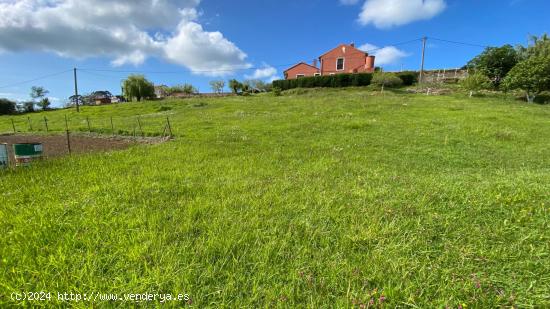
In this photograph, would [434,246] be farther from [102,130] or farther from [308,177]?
[102,130]

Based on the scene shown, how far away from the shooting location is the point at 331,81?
120ft

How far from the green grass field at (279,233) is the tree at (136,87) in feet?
153

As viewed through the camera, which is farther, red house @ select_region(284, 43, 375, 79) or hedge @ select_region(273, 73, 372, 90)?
red house @ select_region(284, 43, 375, 79)

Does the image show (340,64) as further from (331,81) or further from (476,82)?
(476,82)

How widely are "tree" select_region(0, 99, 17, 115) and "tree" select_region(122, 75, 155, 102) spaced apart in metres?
18.6

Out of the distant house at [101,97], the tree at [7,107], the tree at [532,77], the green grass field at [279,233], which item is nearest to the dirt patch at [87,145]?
the green grass field at [279,233]

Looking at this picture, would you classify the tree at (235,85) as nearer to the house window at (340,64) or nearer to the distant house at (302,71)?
the distant house at (302,71)

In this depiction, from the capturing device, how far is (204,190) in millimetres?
4125

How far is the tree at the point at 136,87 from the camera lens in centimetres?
4516

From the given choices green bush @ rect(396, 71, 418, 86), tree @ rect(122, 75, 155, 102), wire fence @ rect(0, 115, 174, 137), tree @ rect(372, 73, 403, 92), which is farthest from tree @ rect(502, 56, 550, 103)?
tree @ rect(122, 75, 155, 102)

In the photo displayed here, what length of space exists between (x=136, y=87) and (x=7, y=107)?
2142 centimetres

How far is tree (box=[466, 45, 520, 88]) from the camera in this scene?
31750 mm

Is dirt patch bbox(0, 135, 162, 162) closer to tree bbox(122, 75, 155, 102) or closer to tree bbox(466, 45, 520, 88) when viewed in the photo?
tree bbox(122, 75, 155, 102)

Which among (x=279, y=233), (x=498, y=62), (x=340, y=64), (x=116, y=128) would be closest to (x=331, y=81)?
(x=340, y=64)
